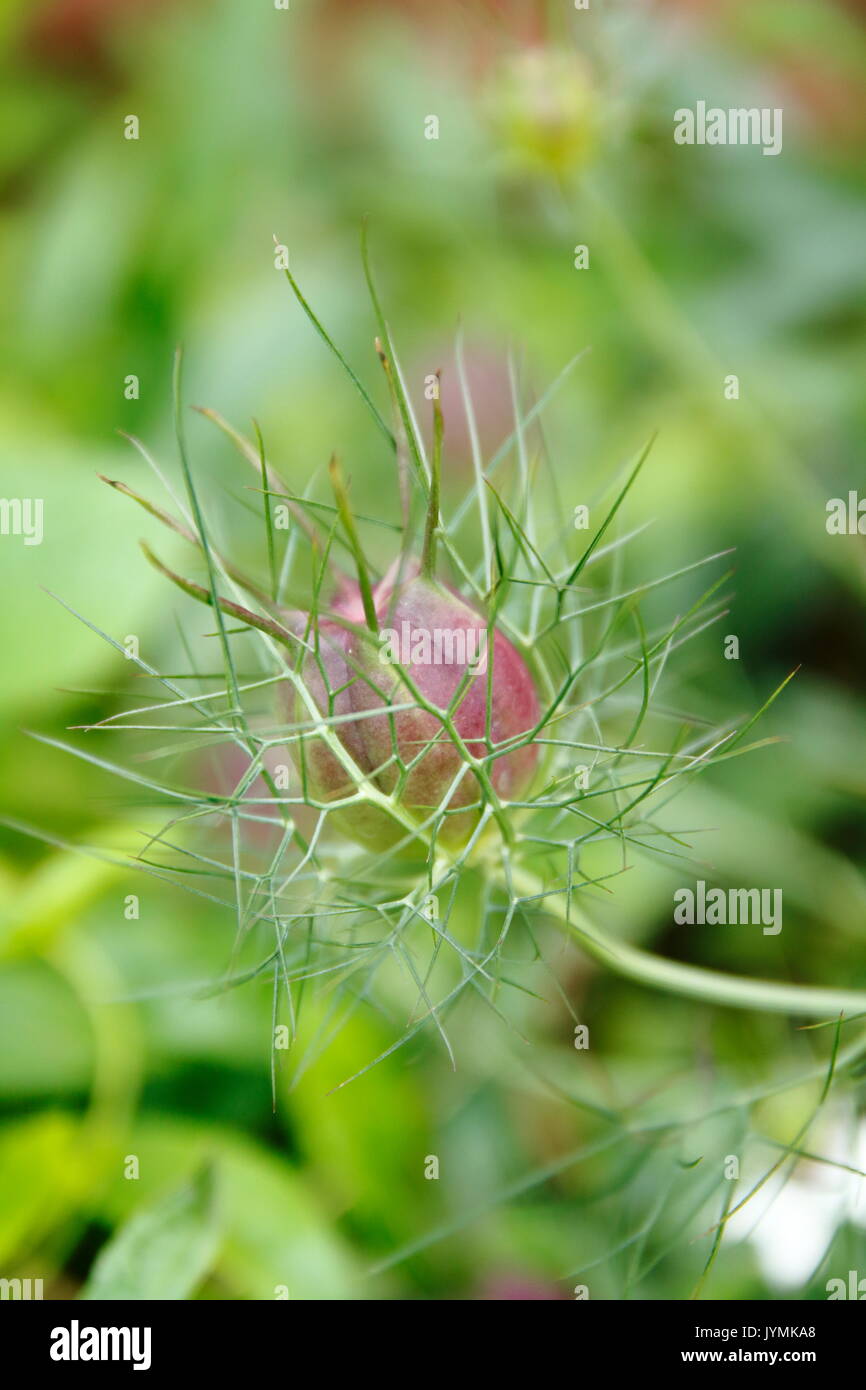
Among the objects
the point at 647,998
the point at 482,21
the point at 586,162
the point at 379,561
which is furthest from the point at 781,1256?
the point at 482,21

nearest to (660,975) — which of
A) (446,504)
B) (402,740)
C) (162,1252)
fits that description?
(402,740)

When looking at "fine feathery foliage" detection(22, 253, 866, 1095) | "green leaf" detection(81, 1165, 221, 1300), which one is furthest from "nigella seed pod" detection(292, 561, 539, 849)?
"green leaf" detection(81, 1165, 221, 1300)

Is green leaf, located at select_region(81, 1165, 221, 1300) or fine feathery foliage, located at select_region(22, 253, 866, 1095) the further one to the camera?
green leaf, located at select_region(81, 1165, 221, 1300)

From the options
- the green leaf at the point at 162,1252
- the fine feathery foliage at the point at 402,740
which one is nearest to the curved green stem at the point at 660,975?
the fine feathery foliage at the point at 402,740

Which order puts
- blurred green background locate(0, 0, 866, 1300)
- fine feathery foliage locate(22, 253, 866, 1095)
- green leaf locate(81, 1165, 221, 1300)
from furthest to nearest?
blurred green background locate(0, 0, 866, 1300), green leaf locate(81, 1165, 221, 1300), fine feathery foliage locate(22, 253, 866, 1095)

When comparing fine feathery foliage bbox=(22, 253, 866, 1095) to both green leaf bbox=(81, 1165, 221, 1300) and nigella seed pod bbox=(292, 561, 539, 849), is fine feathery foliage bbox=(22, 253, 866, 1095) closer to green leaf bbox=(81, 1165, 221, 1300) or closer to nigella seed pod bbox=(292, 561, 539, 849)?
nigella seed pod bbox=(292, 561, 539, 849)

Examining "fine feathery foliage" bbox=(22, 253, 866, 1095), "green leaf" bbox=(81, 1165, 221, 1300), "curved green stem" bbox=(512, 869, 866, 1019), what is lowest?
"green leaf" bbox=(81, 1165, 221, 1300)

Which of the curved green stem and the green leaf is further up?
the curved green stem

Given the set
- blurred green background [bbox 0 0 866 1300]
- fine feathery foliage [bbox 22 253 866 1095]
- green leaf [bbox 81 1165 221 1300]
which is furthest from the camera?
blurred green background [bbox 0 0 866 1300]
